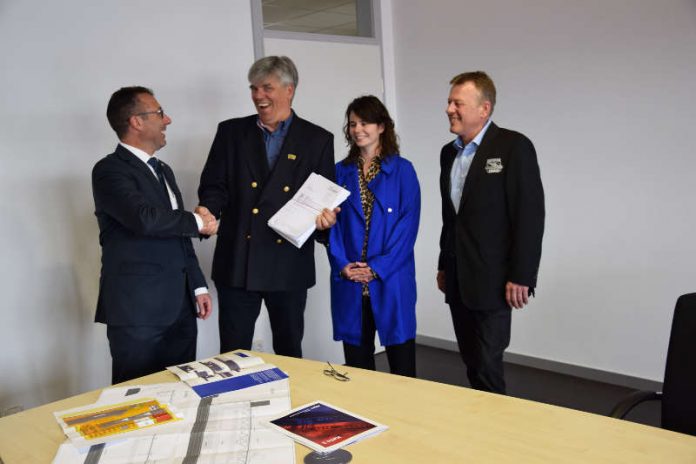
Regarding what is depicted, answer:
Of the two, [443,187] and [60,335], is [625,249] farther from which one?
[60,335]

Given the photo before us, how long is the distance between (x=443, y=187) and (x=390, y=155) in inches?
11.7

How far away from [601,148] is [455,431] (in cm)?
291

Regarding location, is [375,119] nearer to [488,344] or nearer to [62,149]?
[488,344]

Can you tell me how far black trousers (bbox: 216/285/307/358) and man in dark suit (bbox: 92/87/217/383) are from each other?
331mm

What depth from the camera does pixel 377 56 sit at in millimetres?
4895

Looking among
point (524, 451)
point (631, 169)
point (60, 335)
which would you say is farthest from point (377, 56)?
point (524, 451)

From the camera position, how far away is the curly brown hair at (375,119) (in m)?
2.99

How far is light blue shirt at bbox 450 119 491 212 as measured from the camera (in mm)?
2814

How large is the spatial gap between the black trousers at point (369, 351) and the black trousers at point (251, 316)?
0.26 m

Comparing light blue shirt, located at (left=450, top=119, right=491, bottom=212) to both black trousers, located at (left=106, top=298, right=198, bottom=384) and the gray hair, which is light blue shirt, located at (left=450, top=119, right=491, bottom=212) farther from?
black trousers, located at (left=106, top=298, right=198, bottom=384)

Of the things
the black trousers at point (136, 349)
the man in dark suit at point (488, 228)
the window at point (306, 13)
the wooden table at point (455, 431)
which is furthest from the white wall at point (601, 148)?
the black trousers at point (136, 349)

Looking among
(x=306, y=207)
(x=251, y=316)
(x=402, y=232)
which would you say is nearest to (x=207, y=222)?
(x=306, y=207)

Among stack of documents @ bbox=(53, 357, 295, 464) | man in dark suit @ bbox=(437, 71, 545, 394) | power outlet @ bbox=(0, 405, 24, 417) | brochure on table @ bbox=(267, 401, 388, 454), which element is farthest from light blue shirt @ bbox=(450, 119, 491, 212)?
power outlet @ bbox=(0, 405, 24, 417)

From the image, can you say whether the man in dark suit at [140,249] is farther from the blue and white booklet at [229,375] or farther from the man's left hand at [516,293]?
the man's left hand at [516,293]
